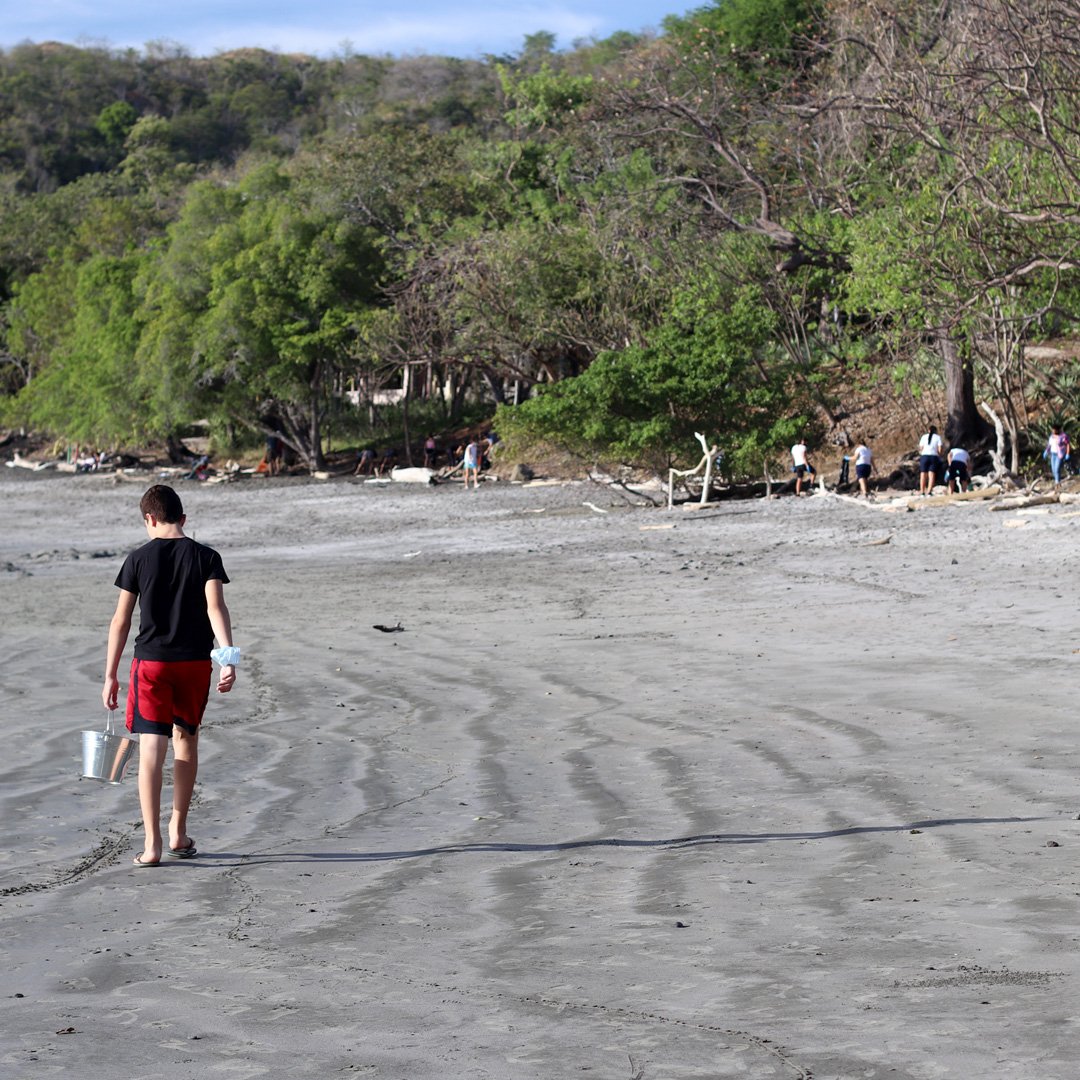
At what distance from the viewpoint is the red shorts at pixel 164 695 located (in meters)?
5.98

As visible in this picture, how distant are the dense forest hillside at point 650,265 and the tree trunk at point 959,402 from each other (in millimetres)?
75

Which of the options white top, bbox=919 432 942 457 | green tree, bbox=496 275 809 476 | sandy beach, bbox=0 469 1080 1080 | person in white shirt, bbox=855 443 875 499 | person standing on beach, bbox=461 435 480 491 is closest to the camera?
sandy beach, bbox=0 469 1080 1080

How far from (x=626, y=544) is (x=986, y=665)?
11806 mm

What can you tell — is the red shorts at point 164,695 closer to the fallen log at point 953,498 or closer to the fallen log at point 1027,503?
the fallen log at point 1027,503

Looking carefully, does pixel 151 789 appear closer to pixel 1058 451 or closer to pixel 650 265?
pixel 1058 451

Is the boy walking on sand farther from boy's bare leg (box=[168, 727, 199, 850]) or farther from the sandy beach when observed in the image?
the sandy beach

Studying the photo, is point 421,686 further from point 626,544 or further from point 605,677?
point 626,544

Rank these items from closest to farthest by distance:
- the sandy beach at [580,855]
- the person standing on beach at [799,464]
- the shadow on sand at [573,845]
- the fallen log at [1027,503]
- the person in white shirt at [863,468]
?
the sandy beach at [580,855] → the shadow on sand at [573,845] → the fallen log at [1027,503] → the person standing on beach at [799,464] → the person in white shirt at [863,468]

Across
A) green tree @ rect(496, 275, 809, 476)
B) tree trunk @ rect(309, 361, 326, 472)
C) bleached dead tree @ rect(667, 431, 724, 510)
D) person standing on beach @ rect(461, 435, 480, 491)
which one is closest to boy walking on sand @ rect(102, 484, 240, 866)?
bleached dead tree @ rect(667, 431, 724, 510)

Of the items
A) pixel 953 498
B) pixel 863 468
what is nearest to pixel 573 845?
pixel 953 498

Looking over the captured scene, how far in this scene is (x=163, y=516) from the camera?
6059mm

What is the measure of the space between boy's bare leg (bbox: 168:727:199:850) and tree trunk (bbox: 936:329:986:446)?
1058 inches

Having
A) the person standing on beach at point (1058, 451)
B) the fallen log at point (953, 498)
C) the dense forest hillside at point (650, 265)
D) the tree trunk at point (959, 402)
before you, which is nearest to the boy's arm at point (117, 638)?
the dense forest hillside at point (650, 265)

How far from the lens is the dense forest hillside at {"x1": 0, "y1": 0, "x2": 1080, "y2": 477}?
25203 mm
